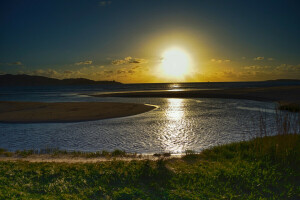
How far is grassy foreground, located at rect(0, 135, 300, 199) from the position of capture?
255 inches

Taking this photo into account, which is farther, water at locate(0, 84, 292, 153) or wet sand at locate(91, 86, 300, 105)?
wet sand at locate(91, 86, 300, 105)

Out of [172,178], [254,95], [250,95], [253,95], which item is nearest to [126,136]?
[172,178]

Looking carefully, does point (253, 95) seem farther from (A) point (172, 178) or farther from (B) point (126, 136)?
(A) point (172, 178)

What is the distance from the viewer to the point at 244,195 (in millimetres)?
6352

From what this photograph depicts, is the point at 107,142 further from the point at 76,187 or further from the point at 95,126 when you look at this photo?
the point at 76,187

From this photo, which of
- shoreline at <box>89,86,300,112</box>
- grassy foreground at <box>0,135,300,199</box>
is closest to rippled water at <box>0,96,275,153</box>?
grassy foreground at <box>0,135,300,199</box>

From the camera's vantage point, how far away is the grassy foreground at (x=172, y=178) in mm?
6484

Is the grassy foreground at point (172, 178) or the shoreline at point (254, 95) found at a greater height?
the shoreline at point (254, 95)

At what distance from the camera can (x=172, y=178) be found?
24.6 ft

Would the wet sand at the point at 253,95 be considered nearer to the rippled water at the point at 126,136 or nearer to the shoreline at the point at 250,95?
the shoreline at the point at 250,95

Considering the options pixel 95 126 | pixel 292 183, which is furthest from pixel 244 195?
pixel 95 126

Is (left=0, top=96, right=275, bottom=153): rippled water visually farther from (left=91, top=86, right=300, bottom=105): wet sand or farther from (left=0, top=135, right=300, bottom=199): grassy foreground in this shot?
(left=91, top=86, right=300, bottom=105): wet sand

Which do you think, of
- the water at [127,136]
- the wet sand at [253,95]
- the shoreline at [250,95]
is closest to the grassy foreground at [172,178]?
the water at [127,136]

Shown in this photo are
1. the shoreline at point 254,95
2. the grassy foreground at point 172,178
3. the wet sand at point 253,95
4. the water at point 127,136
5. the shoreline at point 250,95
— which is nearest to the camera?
the grassy foreground at point 172,178
